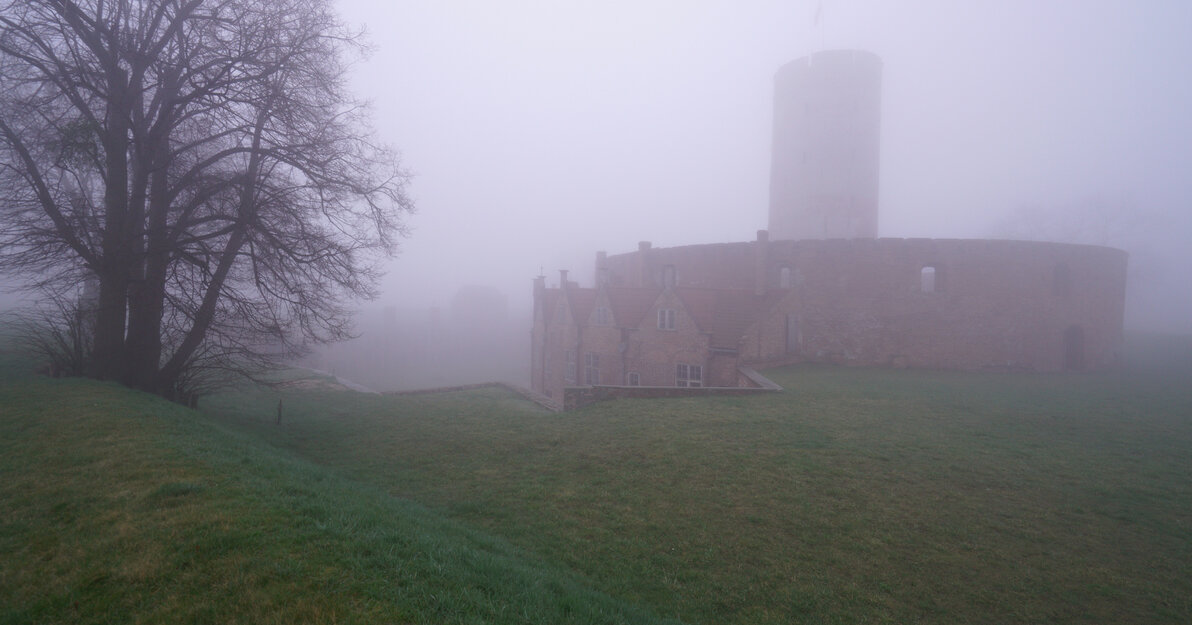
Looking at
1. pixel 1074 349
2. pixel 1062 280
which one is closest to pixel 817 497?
pixel 1062 280

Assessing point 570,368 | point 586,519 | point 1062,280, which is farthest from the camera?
point 570,368

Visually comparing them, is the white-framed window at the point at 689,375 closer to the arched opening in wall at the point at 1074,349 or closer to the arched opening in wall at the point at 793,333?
the arched opening in wall at the point at 793,333

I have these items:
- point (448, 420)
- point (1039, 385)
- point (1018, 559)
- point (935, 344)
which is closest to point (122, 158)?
point (448, 420)

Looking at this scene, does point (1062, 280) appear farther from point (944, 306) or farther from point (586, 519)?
point (586, 519)

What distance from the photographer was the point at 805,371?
989 inches

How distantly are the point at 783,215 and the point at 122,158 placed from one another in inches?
1331

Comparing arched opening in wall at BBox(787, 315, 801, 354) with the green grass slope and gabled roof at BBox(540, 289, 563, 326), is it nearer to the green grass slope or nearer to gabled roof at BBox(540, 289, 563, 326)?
gabled roof at BBox(540, 289, 563, 326)

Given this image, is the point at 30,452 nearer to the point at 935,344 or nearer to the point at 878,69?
the point at 935,344

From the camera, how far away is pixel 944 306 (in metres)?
26.9

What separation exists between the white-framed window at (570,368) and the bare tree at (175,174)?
1889 centimetres

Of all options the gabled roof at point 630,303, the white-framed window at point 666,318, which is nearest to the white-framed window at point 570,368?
the gabled roof at point 630,303

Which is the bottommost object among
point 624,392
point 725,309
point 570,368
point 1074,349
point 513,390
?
point 513,390

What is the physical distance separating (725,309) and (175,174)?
68.1 ft

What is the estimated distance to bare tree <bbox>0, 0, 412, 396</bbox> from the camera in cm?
1039
